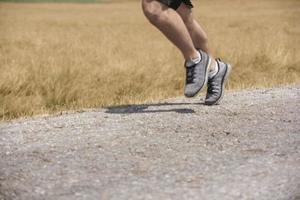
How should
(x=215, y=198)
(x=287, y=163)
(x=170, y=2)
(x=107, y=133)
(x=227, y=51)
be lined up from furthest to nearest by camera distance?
1. (x=227, y=51)
2. (x=170, y=2)
3. (x=107, y=133)
4. (x=287, y=163)
5. (x=215, y=198)

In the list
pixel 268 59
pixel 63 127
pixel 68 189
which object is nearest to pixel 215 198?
pixel 68 189

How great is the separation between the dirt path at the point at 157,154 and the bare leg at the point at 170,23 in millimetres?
465

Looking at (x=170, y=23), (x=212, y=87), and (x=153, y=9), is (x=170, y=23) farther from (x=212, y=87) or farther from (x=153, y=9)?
(x=212, y=87)

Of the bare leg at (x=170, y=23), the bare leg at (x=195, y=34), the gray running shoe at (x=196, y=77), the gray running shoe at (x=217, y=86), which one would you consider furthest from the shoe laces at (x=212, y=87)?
the bare leg at (x=170, y=23)

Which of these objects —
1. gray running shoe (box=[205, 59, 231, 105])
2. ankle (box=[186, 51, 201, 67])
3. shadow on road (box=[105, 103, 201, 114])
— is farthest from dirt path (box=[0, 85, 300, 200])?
ankle (box=[186, 51, 201, 67])

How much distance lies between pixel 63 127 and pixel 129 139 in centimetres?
60

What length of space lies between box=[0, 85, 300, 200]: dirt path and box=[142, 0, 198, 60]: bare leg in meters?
0.47

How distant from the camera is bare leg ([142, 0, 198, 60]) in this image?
456 centimetres

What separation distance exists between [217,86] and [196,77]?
1.30 feet

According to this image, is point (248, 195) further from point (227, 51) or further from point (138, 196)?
point (227, 51)

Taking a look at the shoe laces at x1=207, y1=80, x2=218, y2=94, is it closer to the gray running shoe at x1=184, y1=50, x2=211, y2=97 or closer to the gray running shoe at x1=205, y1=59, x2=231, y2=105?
the gray running shoe at x1=205, y1=59, x2=231, y2=105

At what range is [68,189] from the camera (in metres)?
2.92

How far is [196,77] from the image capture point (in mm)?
4703

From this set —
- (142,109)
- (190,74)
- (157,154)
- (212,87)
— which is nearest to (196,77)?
(190,74)
